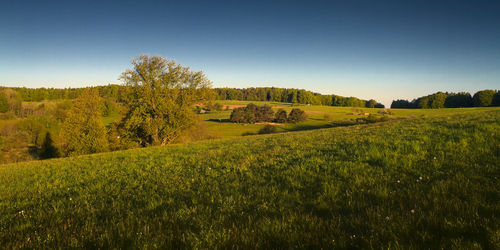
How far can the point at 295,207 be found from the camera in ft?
13.9

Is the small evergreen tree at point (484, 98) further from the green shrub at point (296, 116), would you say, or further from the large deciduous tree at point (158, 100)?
the large deciduous tree at point (158, 100)

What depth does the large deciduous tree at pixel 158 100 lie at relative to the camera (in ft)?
95.8

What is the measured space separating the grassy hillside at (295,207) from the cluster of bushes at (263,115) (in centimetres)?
10713

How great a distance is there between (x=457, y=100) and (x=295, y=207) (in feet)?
611

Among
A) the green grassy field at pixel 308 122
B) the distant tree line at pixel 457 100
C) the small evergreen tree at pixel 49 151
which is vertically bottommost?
the small evergreen tree at pixel 49 151

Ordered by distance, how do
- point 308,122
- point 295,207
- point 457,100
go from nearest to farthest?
point 295,207
point 308,122
point 457,100

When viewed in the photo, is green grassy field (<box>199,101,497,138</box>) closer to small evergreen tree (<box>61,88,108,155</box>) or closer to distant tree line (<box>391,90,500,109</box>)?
distant tree line (<box>391,90,500,109</box>)

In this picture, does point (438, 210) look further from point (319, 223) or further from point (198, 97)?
point (198, 97)

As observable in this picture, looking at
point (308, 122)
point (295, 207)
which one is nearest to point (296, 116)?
point (308, 122)

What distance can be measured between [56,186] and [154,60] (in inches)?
1050

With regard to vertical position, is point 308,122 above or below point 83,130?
below

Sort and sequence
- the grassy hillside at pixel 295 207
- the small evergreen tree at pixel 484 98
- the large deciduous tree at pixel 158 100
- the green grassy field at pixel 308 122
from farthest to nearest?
the small evergreen tree at pixel 484 98 < the green grassy field at pixel 308 122 < the large deciduous tree at pixel 158 100 < the grassy hillside at pixel 295 207

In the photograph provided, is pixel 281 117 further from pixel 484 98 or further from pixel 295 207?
pixel 484 98

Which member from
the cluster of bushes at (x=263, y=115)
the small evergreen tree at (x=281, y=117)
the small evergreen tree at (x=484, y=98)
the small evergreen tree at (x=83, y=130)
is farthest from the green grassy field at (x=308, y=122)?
the small evergreen tree at (x=83, y=130)
